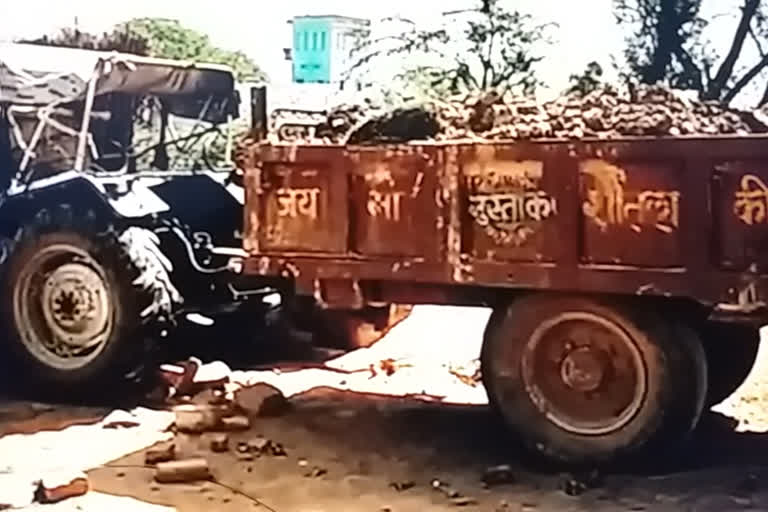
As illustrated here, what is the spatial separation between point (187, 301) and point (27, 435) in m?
1.07

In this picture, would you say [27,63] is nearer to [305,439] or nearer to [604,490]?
[305,439]

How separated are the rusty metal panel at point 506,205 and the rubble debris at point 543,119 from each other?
0.74ft

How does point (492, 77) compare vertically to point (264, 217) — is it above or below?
above

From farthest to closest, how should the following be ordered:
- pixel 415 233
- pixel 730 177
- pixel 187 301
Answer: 1. pixel 187 301
2. pixel 415 233
3. pixel 730 177

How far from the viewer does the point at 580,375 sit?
15.7 feet

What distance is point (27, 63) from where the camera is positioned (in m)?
6.43

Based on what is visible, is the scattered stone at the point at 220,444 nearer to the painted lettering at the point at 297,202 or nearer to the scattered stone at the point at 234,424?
the scattered stone at the point at 234,424

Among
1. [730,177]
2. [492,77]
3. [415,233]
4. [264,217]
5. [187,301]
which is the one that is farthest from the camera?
[492,77]

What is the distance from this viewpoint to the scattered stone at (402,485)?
4559mm

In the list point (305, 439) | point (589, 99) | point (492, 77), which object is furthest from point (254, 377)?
point (492, 77)

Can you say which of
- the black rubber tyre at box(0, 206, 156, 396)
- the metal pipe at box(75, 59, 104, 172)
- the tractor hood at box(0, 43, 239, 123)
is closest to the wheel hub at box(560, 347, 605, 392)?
the black rubber tyre at box(0, 206, 156, 396)

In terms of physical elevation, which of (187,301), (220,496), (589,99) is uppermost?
(589,99)

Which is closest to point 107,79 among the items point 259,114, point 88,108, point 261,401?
point 88,108

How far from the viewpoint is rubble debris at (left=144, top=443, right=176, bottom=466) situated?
486cm
